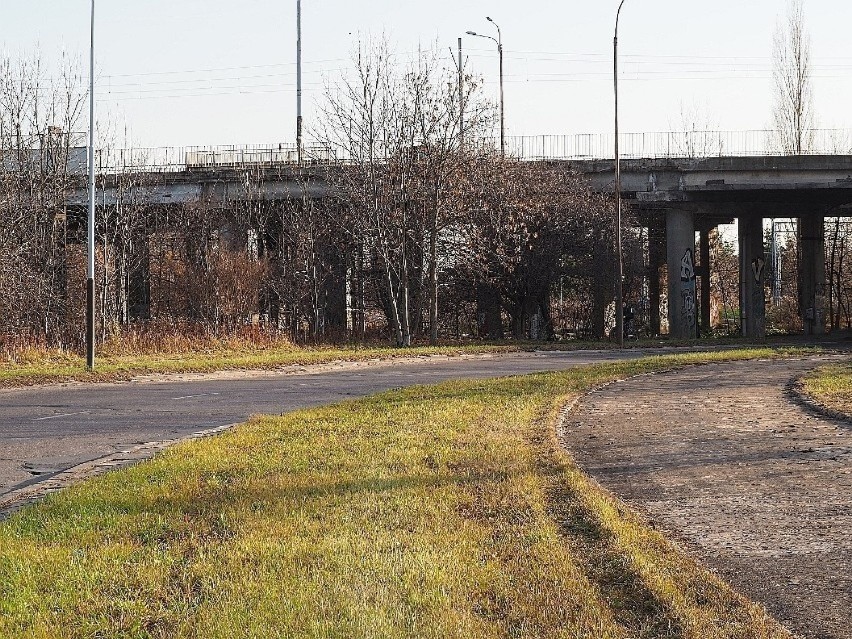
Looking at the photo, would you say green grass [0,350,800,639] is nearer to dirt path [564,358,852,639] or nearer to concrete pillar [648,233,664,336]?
dirt path [564,358,852,639]

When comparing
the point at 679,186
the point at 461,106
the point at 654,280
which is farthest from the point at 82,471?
the point at 654,280

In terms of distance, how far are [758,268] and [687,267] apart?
6.76 meters

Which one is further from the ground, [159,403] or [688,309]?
[688,309]

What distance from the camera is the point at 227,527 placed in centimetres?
740

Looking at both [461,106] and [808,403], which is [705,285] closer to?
[461,106]

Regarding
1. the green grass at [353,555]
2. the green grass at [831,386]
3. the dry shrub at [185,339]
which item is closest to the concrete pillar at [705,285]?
the dry shrub at [185,339]

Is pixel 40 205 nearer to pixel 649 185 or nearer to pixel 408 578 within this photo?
pixel 649 185

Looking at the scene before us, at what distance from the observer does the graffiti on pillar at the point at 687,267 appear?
45344 millimetres

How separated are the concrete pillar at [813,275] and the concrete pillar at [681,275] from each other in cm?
879

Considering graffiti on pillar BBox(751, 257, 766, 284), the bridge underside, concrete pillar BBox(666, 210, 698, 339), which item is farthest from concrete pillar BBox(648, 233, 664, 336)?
concrete pillar BBox(666, 210, 698, 339)

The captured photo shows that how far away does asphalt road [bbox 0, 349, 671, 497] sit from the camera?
12.6 m

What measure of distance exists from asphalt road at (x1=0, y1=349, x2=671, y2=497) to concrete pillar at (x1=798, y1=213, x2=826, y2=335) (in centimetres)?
2529

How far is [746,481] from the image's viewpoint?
9656mm

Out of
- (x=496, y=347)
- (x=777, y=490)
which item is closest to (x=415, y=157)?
(x=496, y=347)
